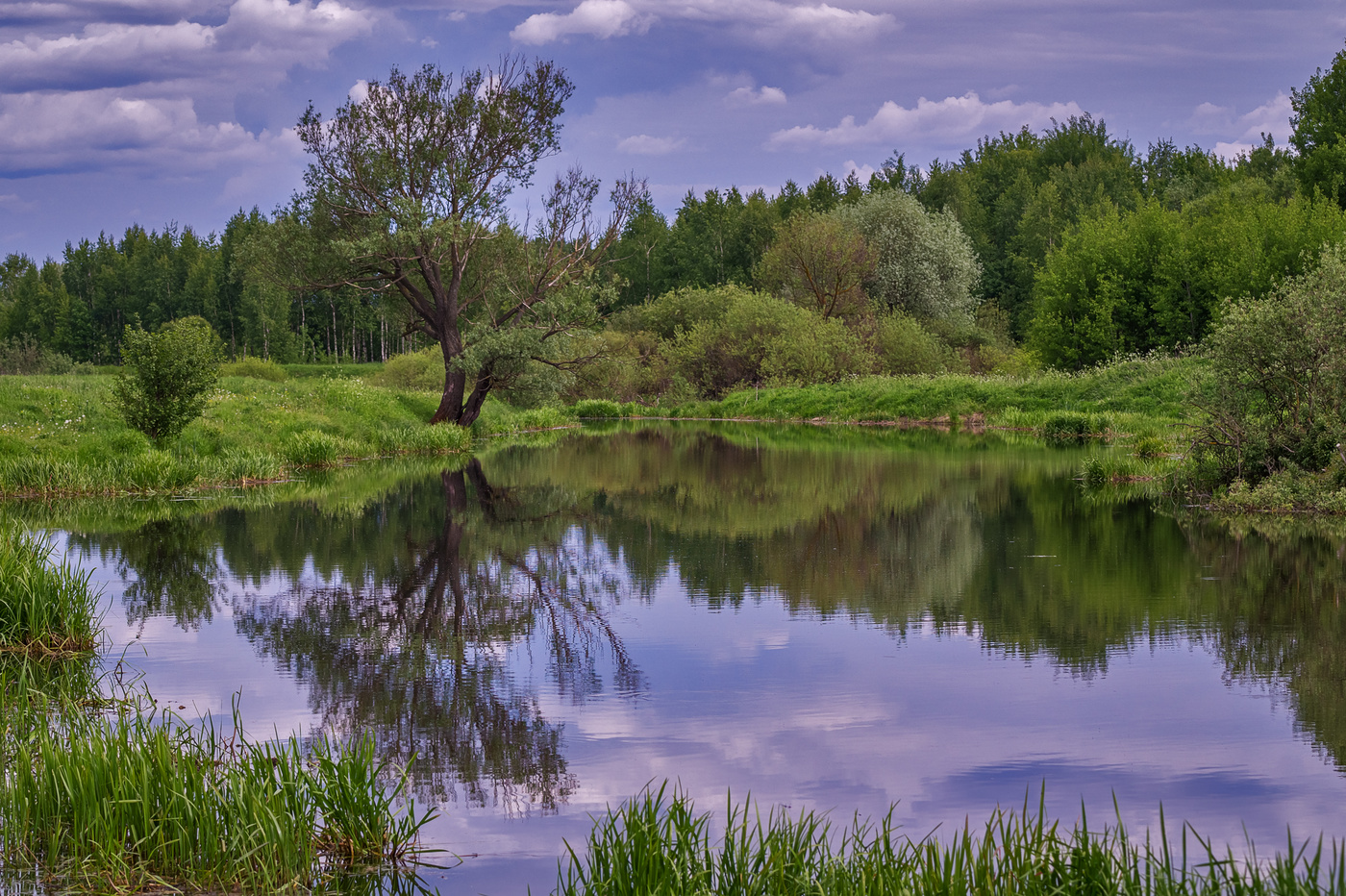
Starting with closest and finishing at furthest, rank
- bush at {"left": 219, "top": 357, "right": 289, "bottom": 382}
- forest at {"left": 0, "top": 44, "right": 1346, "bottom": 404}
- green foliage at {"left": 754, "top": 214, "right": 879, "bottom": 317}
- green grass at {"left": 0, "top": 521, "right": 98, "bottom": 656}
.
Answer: green grass at {"left": 0, "top": 521, "right": 98, "bottom": 656} < forest at {"left": 0, "top": 44, "right": 1346, "bottom": 404} < green foliage at {"left": 754, "top": 214, "right": 879, "bottom": 317} < bush at {"left": 219, "top": 357, "right": 289, "bottom": 382}

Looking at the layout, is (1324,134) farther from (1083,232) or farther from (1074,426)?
(1074,426)

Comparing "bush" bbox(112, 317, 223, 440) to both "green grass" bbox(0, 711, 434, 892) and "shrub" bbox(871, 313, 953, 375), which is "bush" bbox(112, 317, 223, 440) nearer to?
"green grass" bbox(0, 711, 434, 892)

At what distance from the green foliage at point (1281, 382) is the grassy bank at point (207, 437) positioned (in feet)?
59.4

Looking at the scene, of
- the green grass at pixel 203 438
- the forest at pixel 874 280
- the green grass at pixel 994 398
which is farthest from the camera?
the forest at pixel 874 280

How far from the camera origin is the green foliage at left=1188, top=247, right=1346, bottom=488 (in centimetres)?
1549

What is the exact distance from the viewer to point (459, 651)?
9.12 metres

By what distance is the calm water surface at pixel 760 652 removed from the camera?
604 cm

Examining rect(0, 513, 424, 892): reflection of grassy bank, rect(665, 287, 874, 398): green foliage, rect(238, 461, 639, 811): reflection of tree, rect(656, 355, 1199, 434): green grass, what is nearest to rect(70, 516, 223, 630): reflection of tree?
rect(238, 461, 639, 811): reflection of tree

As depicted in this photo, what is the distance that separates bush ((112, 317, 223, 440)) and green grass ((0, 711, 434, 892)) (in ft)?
54.8

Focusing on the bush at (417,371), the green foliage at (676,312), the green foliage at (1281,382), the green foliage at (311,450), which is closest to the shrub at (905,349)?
the green foliage at (676,312)

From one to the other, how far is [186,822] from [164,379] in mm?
17882

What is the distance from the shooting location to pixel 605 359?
38.7 metres

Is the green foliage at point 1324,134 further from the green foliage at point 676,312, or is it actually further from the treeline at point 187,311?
the treeline at point 187,311

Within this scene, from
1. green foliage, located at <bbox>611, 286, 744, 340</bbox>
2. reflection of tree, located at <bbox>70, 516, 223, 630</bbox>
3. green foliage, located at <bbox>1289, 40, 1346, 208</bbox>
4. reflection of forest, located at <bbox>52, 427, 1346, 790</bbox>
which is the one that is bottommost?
reflection of forest, located at <bbox>52, 427, 1346, 790</bbox>
